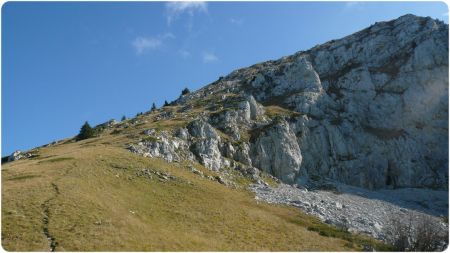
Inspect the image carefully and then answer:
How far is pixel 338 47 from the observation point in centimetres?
16950

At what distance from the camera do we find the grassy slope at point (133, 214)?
131 feet

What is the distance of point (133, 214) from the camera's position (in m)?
49.8

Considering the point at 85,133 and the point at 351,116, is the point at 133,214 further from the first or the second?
the point at 351,116

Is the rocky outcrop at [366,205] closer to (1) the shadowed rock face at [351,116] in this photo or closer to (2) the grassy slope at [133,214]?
(2) the grassy slope at [133,214]

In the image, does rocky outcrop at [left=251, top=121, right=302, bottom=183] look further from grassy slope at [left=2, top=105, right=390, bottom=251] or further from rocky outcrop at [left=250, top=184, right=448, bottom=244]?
grassy slope at [left=2, top=105, right=390, bottom=251]

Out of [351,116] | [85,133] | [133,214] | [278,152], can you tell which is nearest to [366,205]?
[278,152]

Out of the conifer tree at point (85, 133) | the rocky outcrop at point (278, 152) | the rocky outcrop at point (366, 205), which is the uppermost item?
the conifer tree at point (85, 133)

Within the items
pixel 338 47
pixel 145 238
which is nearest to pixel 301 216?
pixel 145 238

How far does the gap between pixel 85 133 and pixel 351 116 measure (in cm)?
7751

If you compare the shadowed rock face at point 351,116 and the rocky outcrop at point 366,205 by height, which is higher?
the shadowed rock face at point 351,116

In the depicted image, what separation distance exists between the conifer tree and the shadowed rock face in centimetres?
2975

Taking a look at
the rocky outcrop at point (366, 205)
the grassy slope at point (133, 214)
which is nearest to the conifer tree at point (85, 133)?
the grassy slope at point (133, 214)

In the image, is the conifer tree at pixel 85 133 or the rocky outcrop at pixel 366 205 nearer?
the rocky outcrop at pixel 366 205

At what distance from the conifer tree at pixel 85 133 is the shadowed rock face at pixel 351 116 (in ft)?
97.6
